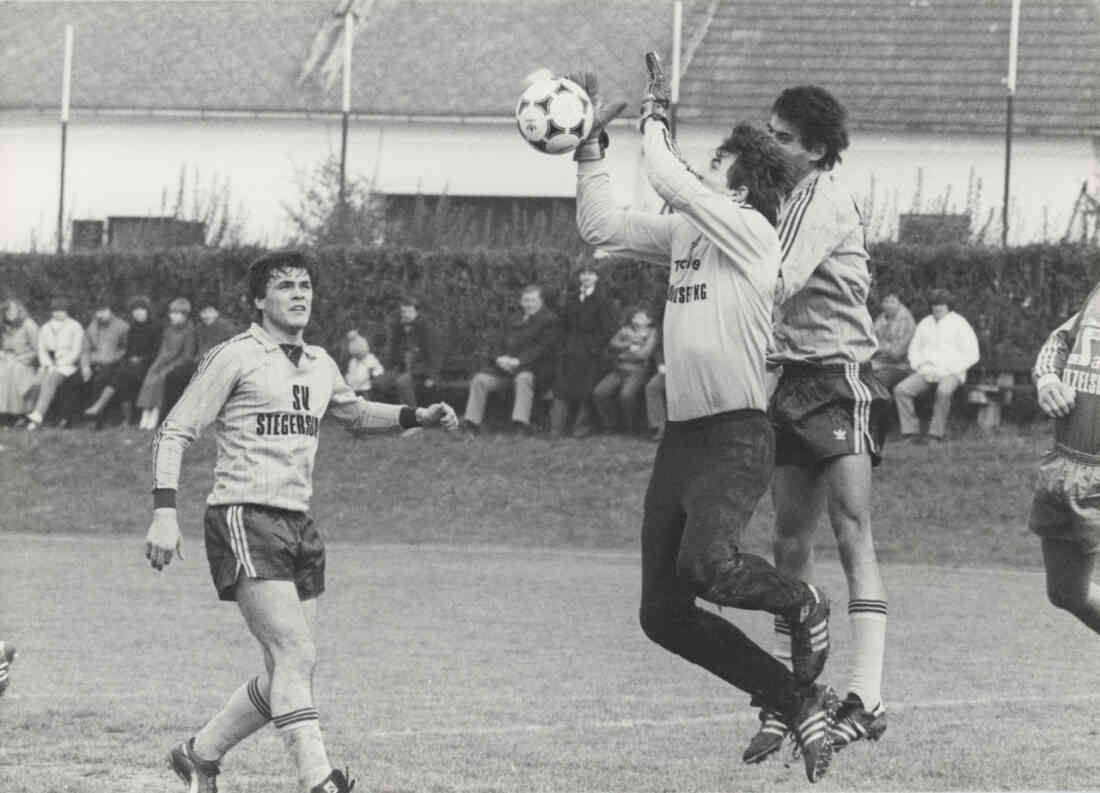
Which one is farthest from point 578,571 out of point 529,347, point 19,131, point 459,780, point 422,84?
point 19,131

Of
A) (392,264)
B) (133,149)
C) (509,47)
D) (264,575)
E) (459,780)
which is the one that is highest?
(509,47)

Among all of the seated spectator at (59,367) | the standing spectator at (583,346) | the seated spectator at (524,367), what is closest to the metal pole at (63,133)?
the seated spectator at (59,367)

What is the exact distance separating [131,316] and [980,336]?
1157 cm

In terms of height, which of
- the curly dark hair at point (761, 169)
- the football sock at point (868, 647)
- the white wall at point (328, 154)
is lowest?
the football sock at point (868, 647)

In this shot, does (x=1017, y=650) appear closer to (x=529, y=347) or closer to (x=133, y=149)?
(x=529, y=347)

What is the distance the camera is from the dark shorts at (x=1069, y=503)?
8.85 meters

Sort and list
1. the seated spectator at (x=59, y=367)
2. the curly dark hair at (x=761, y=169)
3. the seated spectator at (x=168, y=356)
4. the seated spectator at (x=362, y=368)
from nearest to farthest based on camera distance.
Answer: the curly dark hair at (x=761, y=169), the seated spectator at (x=362, y=368), the seated spectator at (x=168, y=356), the seated spectator at (x=59, y=367)

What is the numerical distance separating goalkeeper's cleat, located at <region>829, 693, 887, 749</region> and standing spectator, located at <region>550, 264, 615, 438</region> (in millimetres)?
15452

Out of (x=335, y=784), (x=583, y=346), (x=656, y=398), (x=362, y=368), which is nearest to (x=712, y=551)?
(x=335, y=784)

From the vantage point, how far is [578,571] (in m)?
18.6

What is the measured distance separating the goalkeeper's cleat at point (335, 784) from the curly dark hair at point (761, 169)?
2906mm

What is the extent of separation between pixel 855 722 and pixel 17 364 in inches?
819

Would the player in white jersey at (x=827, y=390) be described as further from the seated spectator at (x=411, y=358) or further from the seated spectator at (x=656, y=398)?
the seated spectator at (x=411, y=358)

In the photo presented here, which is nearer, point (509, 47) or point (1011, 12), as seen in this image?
point (1011, 12)
